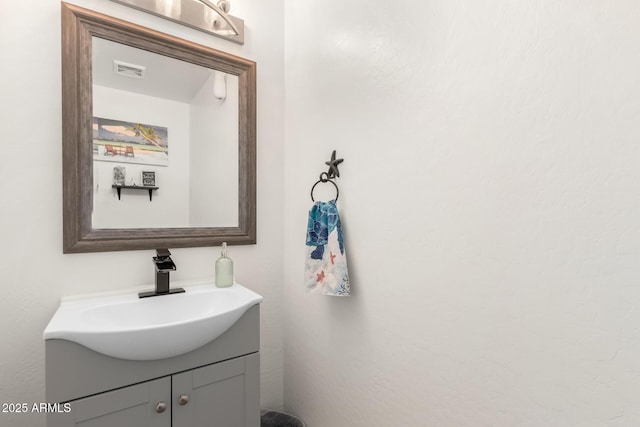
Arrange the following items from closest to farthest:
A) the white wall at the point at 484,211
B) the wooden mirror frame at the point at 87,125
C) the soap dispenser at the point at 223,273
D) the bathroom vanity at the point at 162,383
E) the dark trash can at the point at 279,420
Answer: the white wall at the point at 484,211 < the bathroom vanity at the point at 162,383 < the wooden mirror frame at the point at 87,125 < the soap dispenser at the point at 223,273 < the dark trash can at the point at 279,420

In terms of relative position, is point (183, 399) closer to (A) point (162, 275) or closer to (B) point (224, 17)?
(A) point (162, 275)

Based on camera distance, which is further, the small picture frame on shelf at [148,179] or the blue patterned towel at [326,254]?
the small picture frame on shelf at [148,179]

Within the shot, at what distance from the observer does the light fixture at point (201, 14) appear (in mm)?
1285

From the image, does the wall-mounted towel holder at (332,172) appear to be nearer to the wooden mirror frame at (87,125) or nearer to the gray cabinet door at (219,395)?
the wooden mirror frame at (87,125)

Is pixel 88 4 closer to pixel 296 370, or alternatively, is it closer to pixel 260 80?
pixel 260 80

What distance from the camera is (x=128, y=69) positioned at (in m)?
1.26

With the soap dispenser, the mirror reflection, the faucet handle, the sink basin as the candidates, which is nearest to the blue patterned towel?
the sink basin

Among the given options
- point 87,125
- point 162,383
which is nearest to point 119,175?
point 87,125

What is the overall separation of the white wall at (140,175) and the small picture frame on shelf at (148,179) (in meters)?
0.01

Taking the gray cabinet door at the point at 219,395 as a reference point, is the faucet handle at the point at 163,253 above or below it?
above

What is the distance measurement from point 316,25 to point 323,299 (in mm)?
1271

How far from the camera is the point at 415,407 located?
3.15ft

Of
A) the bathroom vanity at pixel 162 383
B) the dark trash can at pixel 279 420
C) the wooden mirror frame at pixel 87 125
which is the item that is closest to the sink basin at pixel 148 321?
the bathroom vanity at pixel 162 383

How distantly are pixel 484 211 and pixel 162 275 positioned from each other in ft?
3.84
